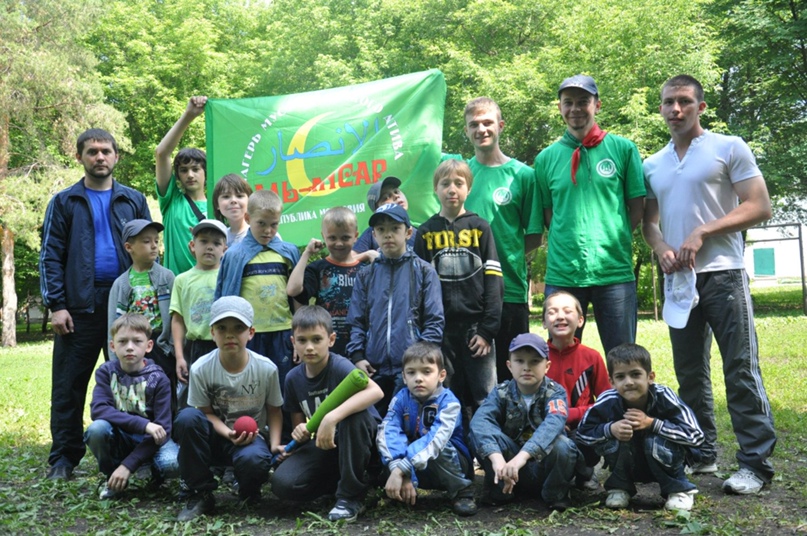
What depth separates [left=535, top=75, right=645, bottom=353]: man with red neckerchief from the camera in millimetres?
5199

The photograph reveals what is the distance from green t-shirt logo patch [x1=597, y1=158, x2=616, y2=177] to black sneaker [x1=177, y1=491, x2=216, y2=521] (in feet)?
11.0

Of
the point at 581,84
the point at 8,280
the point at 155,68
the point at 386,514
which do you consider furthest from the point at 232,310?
the point at 155,68

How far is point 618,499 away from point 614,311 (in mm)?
1318

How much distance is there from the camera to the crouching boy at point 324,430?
4.46m

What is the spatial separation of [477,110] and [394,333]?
187cm

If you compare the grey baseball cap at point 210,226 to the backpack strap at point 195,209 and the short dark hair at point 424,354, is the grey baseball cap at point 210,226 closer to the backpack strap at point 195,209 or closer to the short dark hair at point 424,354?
the backpack strap at point 195,209

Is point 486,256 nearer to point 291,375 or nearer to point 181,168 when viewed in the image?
point 291,375

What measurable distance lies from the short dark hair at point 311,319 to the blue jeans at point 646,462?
1.84 m

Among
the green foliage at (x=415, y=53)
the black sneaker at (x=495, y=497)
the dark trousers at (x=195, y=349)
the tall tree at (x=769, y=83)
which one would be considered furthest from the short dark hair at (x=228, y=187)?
the tall tree at (x=769, y=83)

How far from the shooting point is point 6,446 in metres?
6.91

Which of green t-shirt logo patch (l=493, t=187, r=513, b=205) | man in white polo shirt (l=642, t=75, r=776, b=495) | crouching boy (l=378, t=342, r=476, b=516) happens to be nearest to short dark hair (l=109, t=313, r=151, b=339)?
crouching boy (l=378, t=342, r=476, b=516)

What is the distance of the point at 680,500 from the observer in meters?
4.34

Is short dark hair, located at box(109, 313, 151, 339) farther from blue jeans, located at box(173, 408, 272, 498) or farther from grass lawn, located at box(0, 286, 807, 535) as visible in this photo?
grass lawn, located at box(0, 286, 807, 535)

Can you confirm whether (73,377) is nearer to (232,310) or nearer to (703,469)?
(232,310)
